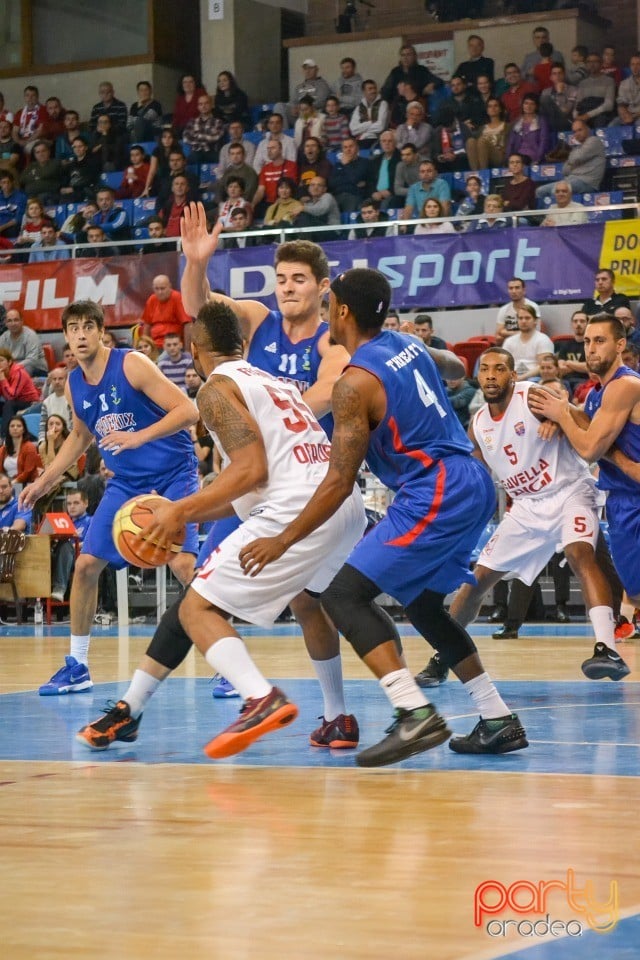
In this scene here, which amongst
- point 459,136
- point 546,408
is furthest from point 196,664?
point 459,136

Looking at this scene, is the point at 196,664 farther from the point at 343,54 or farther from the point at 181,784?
the point at 343,54

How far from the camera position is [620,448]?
746 cm

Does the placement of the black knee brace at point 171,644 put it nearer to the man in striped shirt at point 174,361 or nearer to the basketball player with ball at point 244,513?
the basketball player with ball at point 244,513

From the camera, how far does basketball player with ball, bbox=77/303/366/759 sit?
4930mm

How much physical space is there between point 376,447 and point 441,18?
18779mm

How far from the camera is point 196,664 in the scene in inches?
403

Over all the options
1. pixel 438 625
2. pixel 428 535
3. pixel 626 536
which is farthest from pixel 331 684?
pixel 626 536

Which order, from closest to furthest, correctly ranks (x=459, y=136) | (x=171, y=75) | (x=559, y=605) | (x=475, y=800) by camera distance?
(x=475, y=800) → (x=559, y=605) → (x=459, y=136) → (x=171, y=75)

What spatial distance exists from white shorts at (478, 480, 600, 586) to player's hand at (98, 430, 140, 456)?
2.38 metres

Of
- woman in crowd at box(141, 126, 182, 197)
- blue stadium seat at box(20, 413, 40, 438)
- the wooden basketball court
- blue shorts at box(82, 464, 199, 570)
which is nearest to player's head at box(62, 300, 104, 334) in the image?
blue shorts at box(82, 464, 199, 570)

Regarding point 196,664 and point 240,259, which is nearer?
point 196,664

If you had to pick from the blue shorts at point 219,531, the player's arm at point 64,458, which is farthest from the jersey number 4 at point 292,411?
the player's arm at point 64,458

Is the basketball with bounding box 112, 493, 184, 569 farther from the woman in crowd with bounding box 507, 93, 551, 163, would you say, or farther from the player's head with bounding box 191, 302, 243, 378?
the woman in crowd with bounding box 507, 93, 551, 163

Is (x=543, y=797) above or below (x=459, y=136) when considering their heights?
below
